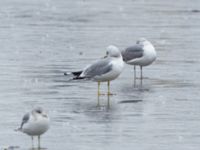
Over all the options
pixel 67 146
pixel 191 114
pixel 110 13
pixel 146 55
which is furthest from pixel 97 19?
pixel 67 146

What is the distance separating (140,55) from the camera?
68.9 ft

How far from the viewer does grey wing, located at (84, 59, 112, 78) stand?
18188 millimetres

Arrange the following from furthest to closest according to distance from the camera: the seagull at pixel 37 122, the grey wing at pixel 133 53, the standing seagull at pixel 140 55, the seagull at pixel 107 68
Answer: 1. the grey wing at pixel 133 53
2. the standing seagull at pixel 140 55
3. the seagull at pixel 107 68
4. the seagull at pixel 37 122

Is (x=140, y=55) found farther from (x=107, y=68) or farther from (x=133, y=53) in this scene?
(x=107, y=68)

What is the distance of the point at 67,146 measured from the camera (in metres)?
13.6

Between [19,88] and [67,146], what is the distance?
18.6ft

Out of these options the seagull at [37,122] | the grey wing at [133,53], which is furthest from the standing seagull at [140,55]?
the seagull at [37,122]

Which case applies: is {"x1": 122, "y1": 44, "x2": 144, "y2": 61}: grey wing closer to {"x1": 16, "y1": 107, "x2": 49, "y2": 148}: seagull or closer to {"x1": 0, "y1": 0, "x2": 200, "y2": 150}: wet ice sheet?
{"x1": 0, "y1": 0, "x2": 200, "y2": 150}: wet ice sheet

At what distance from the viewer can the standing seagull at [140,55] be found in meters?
20.9

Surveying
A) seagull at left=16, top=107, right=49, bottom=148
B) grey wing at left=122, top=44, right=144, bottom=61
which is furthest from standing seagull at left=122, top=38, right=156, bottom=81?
seagull at left=16, top=107, right=49, bottom=148

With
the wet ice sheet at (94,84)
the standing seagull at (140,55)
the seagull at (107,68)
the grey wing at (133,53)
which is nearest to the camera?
the wet ice sheet at (94,84)

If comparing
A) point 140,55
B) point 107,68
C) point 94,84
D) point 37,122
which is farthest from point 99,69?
point 37,122

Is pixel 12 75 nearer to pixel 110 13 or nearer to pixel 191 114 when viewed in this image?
pixel 191 114

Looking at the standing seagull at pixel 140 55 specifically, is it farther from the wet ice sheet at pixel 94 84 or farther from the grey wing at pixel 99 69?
the grey wing at pixel 99 69
